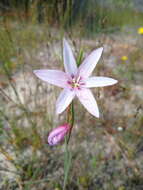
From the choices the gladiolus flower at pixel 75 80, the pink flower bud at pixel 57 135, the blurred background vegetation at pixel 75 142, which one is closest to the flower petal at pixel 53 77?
the gladiolus flower at pixel 75 80

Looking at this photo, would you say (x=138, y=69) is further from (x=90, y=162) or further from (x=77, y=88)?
(x=77, y=88)

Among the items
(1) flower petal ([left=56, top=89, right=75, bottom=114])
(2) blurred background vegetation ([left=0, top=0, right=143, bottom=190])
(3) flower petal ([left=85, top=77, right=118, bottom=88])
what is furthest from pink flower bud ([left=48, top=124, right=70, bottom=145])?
(2) blurred background vegetation ([left=0, top=0, right=143, bottom=190])

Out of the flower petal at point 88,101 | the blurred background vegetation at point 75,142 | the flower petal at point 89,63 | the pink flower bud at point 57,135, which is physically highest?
the flower petal at point 89,63

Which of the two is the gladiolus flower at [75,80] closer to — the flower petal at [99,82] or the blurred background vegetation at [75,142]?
the flower petal at [99,82]

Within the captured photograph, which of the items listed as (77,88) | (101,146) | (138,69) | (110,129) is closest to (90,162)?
(101,146)

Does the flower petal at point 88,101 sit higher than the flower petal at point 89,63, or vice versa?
the flower petal at point 89,63

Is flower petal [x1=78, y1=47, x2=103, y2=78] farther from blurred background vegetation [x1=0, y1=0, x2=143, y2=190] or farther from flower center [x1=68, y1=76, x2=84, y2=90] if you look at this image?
blurred background vegetation [x1=0, y1=0, x2=143, y2=190]

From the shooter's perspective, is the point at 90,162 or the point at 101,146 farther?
the point at 101,146

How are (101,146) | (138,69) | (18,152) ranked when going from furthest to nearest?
(138,69), (101,146), (18,152)
